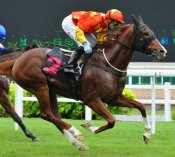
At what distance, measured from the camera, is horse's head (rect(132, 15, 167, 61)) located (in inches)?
305

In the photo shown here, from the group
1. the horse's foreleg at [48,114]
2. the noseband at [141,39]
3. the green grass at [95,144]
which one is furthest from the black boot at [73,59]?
the green grass at [95,144]

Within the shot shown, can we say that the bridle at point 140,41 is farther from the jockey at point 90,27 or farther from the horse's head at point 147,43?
the jockey at point 90,27

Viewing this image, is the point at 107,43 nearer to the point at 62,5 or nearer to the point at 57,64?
the point at 57,64

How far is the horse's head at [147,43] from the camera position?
773 centimetres

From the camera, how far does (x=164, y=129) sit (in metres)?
10.1

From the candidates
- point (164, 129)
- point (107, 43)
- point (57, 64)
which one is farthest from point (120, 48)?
point (164, 129)

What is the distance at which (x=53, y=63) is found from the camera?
798cm

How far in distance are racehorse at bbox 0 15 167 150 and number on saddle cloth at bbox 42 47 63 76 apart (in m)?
0.07

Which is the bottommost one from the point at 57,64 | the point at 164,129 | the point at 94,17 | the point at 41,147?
the point at 164,129

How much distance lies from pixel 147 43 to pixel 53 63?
1053 millimetres

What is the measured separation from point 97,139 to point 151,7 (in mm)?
6438

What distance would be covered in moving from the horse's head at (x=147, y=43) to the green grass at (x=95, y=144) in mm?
1015

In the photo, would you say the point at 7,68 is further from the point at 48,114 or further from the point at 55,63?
the point at 48,114

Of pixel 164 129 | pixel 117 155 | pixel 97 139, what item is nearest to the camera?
pixel 117 155
